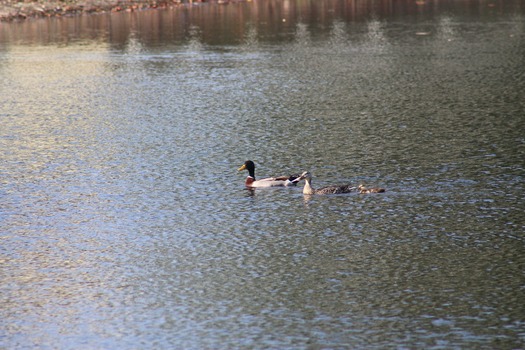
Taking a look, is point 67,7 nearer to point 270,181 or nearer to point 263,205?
point 270,181

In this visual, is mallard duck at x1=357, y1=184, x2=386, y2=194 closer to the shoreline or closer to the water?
the water

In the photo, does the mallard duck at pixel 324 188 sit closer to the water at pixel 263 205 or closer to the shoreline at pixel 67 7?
the water at pixel 263 205

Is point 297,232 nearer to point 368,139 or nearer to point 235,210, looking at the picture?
point 235,210

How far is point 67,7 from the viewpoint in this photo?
275 feet

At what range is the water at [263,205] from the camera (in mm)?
16516

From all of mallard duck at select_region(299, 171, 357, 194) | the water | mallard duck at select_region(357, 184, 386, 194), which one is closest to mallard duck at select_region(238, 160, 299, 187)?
the water

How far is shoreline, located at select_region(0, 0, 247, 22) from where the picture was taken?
80.0 m

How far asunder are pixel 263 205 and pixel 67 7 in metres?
64.0

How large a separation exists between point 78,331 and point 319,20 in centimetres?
6031

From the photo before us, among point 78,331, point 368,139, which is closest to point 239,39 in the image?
point 368,139

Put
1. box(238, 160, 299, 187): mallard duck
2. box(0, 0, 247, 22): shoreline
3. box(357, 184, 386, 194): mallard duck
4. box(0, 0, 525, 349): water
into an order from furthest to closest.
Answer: box(0, 0, 247, 22): shoreline < box(238, 160, 299, 187): mallard duck < box(357, 184, 386, 194): mallard duck < box(0, 0, 525, 349): water

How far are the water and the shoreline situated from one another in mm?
30563

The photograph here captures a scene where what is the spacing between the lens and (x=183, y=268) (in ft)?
63.7

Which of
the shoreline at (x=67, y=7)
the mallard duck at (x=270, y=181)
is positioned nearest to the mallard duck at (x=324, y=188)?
the mallard duck at (x=270, y=181)
